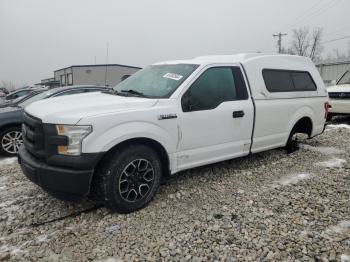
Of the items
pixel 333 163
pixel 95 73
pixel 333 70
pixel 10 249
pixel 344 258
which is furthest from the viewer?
pixel 95 73

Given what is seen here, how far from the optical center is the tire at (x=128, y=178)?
11.6 feet

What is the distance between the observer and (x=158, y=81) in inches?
177

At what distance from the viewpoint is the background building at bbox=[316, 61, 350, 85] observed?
21188 millimetres

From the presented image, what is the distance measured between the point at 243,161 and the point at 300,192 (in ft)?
4.86

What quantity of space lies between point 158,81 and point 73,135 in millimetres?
1620

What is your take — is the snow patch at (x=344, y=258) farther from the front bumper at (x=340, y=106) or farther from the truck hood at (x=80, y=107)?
the front bumper at (x=340, y=106)

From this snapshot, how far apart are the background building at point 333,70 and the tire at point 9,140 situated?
19830 mm

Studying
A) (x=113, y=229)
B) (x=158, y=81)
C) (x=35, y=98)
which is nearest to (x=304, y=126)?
(x=158, y=81)

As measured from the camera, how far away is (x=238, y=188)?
455cm

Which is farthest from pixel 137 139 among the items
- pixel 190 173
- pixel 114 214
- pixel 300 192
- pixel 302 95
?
pixel 302 95

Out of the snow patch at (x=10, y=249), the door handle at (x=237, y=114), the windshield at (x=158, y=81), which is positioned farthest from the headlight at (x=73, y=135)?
the door handle at (x=237, y=114)

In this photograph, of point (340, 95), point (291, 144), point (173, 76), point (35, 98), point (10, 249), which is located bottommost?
point (10, 249)

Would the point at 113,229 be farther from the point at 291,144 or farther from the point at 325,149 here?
the point at 325,149

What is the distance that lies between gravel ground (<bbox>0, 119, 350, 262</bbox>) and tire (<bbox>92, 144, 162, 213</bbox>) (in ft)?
0.53
